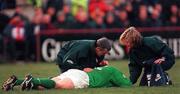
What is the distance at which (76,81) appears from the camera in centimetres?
1210

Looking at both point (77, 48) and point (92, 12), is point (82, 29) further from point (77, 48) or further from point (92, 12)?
point (77, 48)

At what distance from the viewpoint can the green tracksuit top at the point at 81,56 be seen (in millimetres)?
12461

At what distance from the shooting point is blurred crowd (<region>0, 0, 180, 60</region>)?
79.9 feet

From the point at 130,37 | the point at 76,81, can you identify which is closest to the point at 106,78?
the point at 76,81

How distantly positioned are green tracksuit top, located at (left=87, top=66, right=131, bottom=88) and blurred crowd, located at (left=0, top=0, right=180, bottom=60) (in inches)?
470

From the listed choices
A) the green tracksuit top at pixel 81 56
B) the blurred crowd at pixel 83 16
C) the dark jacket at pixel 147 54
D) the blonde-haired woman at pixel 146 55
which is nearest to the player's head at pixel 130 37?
the blonde-haired woman at pixel 146 55

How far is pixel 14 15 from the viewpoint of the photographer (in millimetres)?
24500

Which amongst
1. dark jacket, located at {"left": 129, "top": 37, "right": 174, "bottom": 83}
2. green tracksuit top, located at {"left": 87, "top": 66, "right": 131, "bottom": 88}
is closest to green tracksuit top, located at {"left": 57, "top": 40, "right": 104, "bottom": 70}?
green tracksuit top, located at {"left": 87, "top": 66, "right": 131, "bottom": 88}

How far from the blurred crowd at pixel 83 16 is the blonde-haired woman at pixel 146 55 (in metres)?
11.3

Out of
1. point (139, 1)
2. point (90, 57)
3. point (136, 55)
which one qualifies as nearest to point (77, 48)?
point (90, 57)

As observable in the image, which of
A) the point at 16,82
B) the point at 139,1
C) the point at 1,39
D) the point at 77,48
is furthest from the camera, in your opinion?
the point at 139,1

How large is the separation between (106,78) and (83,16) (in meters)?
12.7

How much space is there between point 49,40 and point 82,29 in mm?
1172

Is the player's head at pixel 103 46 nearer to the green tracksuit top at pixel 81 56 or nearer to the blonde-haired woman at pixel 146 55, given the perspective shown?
the green tracksuit top at pixel 81 56
